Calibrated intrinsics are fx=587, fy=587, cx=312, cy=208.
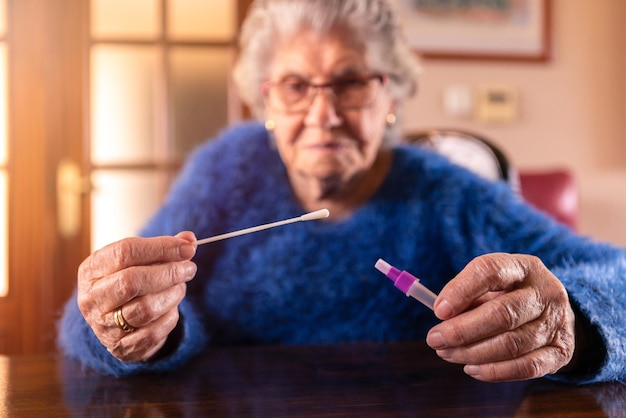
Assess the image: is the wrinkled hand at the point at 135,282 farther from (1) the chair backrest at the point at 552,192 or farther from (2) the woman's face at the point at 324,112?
(1) the chair backrest at the point at 552,192

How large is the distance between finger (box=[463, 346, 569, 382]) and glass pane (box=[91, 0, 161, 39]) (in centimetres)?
201

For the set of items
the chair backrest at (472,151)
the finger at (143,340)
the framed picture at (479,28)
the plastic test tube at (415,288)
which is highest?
the framed picture at (479,28)

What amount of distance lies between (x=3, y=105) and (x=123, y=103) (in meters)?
0.43

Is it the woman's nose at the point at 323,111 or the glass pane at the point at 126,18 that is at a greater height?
the glass pane at the point at 126,18

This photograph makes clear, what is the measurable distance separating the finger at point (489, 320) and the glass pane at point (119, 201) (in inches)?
71.2

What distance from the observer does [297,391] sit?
0.61 metres

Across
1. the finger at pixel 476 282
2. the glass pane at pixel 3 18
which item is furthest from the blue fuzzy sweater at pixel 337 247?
Result: the glass pane at pixel 3 18

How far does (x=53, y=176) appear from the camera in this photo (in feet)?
7.29

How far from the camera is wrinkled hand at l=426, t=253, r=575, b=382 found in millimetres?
569

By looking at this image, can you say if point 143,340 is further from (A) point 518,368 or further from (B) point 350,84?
(B) point 350,84

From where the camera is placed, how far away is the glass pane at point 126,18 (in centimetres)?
222

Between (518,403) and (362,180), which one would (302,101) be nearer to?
(362,180)

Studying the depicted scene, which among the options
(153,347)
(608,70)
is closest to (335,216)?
(153,347)

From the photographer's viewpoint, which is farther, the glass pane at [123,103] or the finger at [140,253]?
the glass pane at [123,103]
